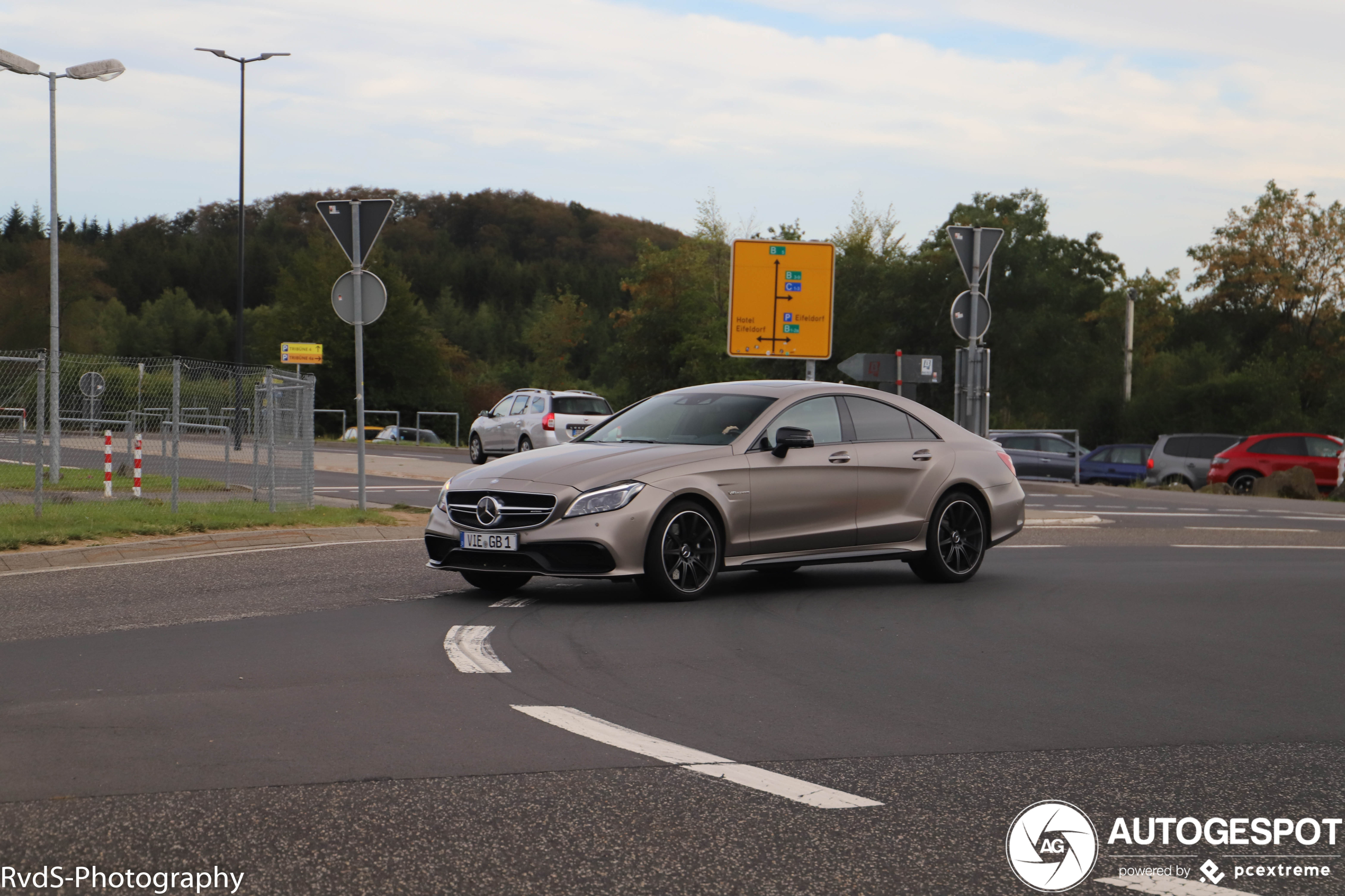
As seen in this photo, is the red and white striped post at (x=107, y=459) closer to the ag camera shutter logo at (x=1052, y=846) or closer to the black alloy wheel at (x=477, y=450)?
the black alloy wheel at (x=477, y=450)

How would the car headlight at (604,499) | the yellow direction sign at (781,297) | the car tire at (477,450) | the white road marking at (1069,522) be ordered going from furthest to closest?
1. the car tire at (477,450)
2. the yellow direction sign at (781,297)
3. the white road marking at (1069,522)
4. the car headlight at (604,499)

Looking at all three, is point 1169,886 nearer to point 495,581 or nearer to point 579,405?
point 495,581

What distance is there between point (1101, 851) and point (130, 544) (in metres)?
10.2

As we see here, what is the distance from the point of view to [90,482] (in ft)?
67.4

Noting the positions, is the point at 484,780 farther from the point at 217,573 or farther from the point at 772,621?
the point at 217,573

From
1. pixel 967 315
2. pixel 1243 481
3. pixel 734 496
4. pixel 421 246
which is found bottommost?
pixel 1243 481

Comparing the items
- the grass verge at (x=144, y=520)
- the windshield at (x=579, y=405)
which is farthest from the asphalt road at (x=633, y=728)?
the windshield at (x=579, y=405)

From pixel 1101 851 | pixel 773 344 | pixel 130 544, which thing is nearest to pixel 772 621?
pixel 1101 851

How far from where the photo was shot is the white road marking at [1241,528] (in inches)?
741

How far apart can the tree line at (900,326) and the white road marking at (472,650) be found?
71.0ft

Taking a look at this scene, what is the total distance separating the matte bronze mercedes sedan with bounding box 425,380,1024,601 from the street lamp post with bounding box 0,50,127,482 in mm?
12345

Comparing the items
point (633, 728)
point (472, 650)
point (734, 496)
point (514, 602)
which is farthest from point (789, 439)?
point (633, 728)

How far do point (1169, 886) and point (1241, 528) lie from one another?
16533 mm

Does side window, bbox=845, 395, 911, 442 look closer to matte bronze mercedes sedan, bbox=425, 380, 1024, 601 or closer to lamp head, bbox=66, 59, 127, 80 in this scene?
matte bronze mercedes sedan, bbox=425, 380, 1024, 601
